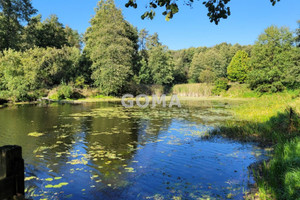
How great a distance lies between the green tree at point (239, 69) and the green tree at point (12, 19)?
3768 centimetres

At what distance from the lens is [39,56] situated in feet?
104

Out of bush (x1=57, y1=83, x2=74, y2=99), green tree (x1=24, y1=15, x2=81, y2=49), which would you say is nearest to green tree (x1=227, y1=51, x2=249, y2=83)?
bush (x1=57, y1=83, x2=74, y2=99)

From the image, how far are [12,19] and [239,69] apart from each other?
4020 cm

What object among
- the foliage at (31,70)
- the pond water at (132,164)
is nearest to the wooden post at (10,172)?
the pond water at (132,164)

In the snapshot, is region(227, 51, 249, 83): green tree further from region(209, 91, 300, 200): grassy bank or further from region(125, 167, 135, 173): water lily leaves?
region(125, 167, 135, 173): water lily leaves

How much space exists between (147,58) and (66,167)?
47392 mm

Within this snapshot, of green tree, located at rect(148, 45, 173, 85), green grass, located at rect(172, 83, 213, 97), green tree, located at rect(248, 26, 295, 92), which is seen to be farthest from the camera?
green tree, located at rect(148, 45, 173, 85)

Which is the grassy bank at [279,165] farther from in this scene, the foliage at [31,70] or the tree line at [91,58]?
the foliage at [31,70]

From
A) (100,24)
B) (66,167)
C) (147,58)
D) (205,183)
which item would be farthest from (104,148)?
(147,58)

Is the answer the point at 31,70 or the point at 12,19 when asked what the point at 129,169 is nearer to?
the point at 31,70

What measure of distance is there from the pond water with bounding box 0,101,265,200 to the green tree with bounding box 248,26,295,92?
2730 cm

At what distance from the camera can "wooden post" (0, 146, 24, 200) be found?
231 cm

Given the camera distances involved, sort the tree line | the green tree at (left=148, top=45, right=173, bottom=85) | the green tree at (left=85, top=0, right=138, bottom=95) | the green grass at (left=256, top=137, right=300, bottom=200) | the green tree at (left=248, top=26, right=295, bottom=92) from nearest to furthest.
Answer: the green grass at (left=256, top=137, right=300, bottom=200) < the tree line < the green tree at (left=248, top=26, right=295, bottom=92) < the green tree at (left=85, top=0, right=138, bottom=95) < the green tree at (left=148, top=45, right=173, bottom=85)

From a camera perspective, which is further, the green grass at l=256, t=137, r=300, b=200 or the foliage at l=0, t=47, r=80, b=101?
the foliage at l=0, t=47, r=80, b=101
